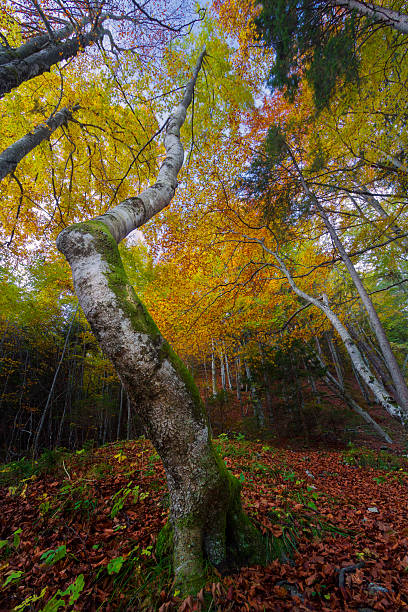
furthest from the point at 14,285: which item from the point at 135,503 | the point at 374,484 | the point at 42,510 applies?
the point at 374,484

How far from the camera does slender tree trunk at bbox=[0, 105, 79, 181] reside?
3.56 metres

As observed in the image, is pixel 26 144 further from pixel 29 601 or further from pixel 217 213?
pixel 29 601

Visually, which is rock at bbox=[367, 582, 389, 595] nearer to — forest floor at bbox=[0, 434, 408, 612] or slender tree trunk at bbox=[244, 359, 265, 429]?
forest floor at bbox=[0, 434, 408, 612]

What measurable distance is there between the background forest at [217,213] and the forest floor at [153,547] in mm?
27

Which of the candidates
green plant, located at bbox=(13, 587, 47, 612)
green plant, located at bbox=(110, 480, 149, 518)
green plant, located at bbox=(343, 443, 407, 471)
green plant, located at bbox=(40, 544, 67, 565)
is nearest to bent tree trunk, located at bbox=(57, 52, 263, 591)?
green plant, located at bbox=(13, 587, 47, 612)

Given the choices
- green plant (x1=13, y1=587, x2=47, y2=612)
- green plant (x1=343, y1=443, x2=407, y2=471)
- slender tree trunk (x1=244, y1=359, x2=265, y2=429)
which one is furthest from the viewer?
slender tree trunk (x1=244, y1=359, x2=265, y2=429)

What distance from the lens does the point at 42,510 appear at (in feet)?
8.21

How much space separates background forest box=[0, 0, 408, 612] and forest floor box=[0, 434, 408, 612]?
0.03 metres

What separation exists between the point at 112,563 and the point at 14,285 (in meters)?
10.5

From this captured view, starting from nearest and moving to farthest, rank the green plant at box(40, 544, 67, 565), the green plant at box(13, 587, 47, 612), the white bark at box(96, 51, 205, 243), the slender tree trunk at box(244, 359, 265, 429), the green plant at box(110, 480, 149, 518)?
the green plant at box(13, 587, 47, 612) < the green plant at box(40, 544, 67, 565) < the white bark at box(96, 51, 205, 243) < the green plant at box(110, 480, 149, 518) < the slender tree trunk at box(244, 359, 265, 429)

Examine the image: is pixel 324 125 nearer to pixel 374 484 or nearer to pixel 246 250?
pixel 246 250

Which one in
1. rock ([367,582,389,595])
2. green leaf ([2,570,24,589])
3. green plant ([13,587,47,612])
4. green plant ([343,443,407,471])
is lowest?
green plant ([343,443,407,471])

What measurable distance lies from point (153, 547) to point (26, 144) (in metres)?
6.24

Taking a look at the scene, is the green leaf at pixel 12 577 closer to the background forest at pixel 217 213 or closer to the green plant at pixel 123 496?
the background forest at pixel 217 213
